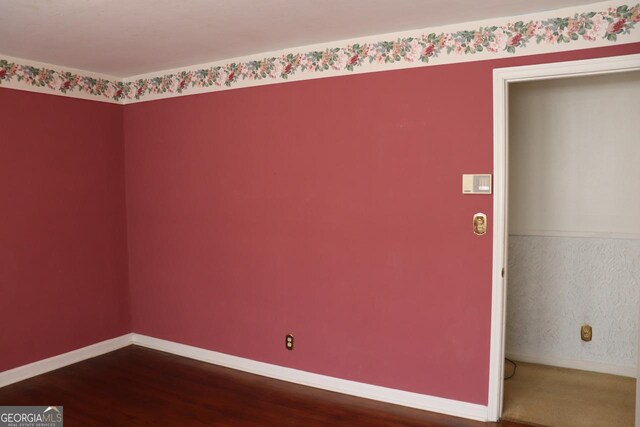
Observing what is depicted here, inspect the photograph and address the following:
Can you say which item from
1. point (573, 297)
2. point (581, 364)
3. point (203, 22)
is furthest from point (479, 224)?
point (203, 22)

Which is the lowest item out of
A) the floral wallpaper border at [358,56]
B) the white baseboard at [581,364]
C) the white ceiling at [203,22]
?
the white baseboard at [581,364]

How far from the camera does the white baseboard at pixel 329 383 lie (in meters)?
3.00

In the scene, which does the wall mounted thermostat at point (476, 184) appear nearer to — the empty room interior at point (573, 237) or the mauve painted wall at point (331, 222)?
the mauve painted wall at point (331, 222)

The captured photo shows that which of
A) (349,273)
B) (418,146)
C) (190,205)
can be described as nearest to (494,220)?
(418,146)

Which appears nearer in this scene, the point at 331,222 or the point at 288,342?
the point at 331,222

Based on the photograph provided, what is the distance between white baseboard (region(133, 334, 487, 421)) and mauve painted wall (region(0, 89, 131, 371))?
64cm

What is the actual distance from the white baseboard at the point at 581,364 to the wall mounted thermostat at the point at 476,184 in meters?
1.79

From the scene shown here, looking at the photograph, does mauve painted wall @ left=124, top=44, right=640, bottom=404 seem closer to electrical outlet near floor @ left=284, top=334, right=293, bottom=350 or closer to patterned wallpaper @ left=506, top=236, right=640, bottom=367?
electrical outlet near floor @ left=284, top=334, right=293, bottom=350

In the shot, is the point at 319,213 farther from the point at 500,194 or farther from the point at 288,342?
the point at 500,194

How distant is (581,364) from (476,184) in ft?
6.27

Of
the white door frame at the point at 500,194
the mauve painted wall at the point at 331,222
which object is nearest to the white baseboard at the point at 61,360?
the mauve painted wall at the point at 331,222

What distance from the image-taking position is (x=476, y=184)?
9.42 ft

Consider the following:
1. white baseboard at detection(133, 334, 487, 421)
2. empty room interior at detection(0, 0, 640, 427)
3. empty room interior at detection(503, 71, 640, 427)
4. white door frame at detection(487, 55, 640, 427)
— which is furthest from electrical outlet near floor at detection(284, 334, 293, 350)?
empty room interior at detection(503, 71, 640, 427)

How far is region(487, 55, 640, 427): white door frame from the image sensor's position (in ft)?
8.81
